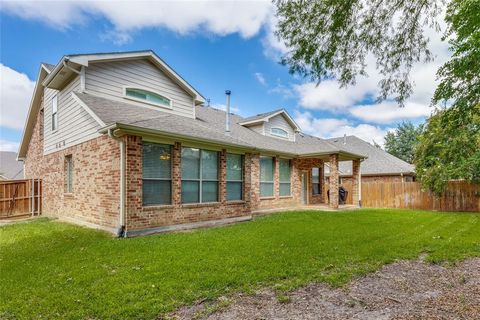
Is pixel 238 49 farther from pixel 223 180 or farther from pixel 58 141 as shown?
pixel 58 141

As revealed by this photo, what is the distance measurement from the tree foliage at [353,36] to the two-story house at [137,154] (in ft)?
15.5

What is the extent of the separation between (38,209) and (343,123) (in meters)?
31.4

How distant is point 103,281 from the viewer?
4.47 metres

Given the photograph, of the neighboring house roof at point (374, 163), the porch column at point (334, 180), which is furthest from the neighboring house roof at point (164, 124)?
the neighboring house roof at point (374, 163)

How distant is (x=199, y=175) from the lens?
32.8 ft

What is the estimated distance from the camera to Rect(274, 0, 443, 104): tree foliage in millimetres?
5113

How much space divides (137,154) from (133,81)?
4829 millimetres

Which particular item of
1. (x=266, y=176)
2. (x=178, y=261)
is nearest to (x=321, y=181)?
(x=266, y=176)

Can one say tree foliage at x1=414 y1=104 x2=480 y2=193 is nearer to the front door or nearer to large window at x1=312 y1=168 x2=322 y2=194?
large window at x1=312 y1=168 x2=322 y2=194

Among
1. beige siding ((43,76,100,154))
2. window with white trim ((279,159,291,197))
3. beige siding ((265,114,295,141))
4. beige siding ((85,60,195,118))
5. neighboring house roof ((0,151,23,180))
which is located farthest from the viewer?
neighboring house roof ((0,151,23,180))

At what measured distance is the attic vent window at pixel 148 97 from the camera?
37.9 feet

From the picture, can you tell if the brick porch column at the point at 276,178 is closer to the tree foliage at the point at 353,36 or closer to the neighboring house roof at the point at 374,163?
the neighboring house roof at the point at 374,163

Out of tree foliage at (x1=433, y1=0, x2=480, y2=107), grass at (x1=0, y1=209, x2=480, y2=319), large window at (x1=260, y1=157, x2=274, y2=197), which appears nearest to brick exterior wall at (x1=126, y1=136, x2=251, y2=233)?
grass at (x1=0, y1=209, x2=480, y2=319)

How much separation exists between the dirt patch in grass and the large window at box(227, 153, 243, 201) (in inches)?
269
